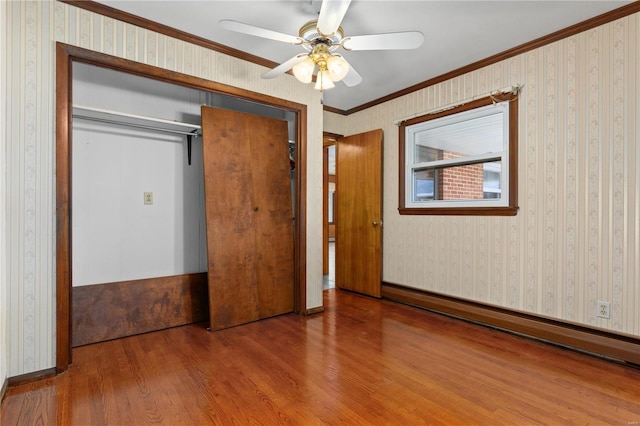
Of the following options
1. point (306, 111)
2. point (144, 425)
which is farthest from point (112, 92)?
point (144, 425)

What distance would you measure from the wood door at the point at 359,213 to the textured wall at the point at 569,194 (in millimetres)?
1015

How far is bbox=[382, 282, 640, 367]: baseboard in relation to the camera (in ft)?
7.69

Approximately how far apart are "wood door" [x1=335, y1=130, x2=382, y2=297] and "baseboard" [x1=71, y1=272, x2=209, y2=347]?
79.4 inches

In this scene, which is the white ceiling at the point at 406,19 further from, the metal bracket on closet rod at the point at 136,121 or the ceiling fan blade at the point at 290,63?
the metal bracket on closet rod at the point at 136,121

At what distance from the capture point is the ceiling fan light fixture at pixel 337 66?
2.21 meters

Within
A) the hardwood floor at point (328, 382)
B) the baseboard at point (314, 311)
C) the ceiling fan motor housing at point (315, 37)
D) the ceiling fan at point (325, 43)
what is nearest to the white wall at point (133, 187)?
the hardwood floor at point (328, 382)

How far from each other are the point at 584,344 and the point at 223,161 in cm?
336

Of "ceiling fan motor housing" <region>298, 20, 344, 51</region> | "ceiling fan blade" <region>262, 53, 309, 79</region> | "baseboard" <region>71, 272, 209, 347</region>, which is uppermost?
"ceiling fan motor housing" <region>298, 20, 344, 51</region>

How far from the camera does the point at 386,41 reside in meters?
2.05

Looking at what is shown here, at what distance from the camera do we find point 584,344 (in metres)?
2.51

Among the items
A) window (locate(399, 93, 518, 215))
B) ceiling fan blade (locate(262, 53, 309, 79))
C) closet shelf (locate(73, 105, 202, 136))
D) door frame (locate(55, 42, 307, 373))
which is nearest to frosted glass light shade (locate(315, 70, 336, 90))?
ceiling fan blade (locate(262, 53, 309, 79))

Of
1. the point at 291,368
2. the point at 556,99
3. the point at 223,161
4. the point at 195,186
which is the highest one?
the point at 556,99

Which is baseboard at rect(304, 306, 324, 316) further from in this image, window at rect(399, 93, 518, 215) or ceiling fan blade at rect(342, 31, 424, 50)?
ceiling fan blade at rect(342, 31, 424, 50)

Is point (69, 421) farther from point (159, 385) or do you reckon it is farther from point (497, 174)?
point (497, 174)
